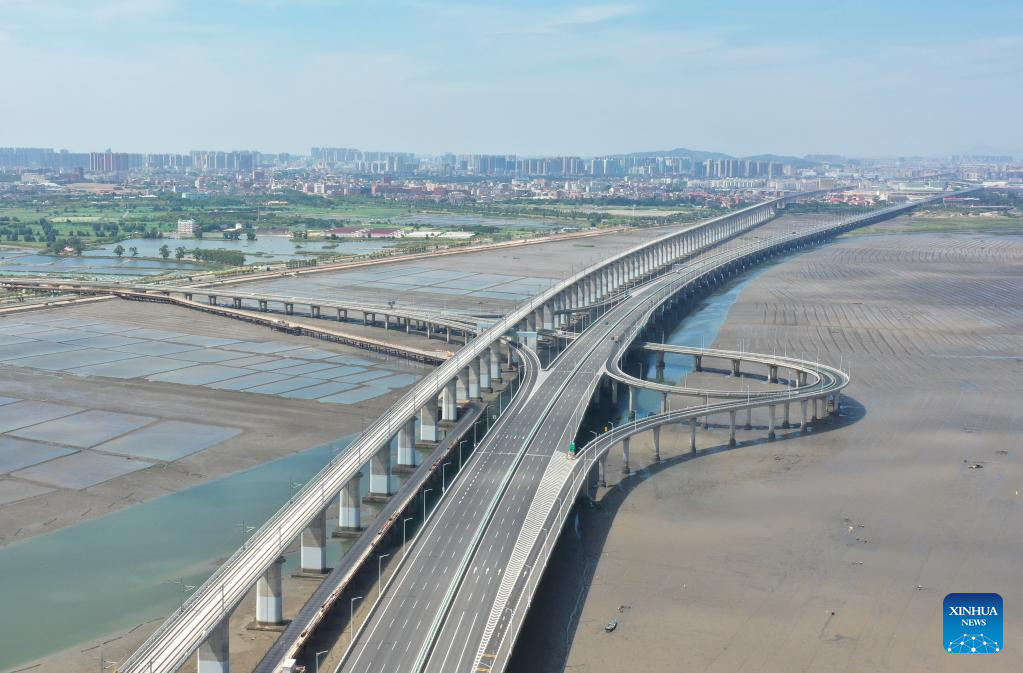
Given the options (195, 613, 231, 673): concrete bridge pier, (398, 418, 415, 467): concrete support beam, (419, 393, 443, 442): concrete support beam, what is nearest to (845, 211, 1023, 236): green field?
(419, 393, 443, 442): concrete support beam

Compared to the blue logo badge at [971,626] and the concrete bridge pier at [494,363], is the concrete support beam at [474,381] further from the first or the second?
the blue logo badge at [971,626]

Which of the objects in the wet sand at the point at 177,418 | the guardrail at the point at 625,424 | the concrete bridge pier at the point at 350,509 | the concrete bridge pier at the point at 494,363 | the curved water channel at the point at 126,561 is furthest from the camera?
the concrete bridge pier at the point at 494,363

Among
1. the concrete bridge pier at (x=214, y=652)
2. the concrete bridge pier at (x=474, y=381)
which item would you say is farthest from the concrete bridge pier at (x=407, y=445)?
the concrete bridge pier at (x=214, y=652)

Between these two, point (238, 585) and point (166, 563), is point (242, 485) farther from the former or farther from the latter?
point (238, 585)

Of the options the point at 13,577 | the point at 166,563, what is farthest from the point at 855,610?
the point at 13,577

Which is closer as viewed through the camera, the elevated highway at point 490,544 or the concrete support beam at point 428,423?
the elevated highway at point 490,544

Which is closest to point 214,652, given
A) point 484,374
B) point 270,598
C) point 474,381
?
point 270,598
